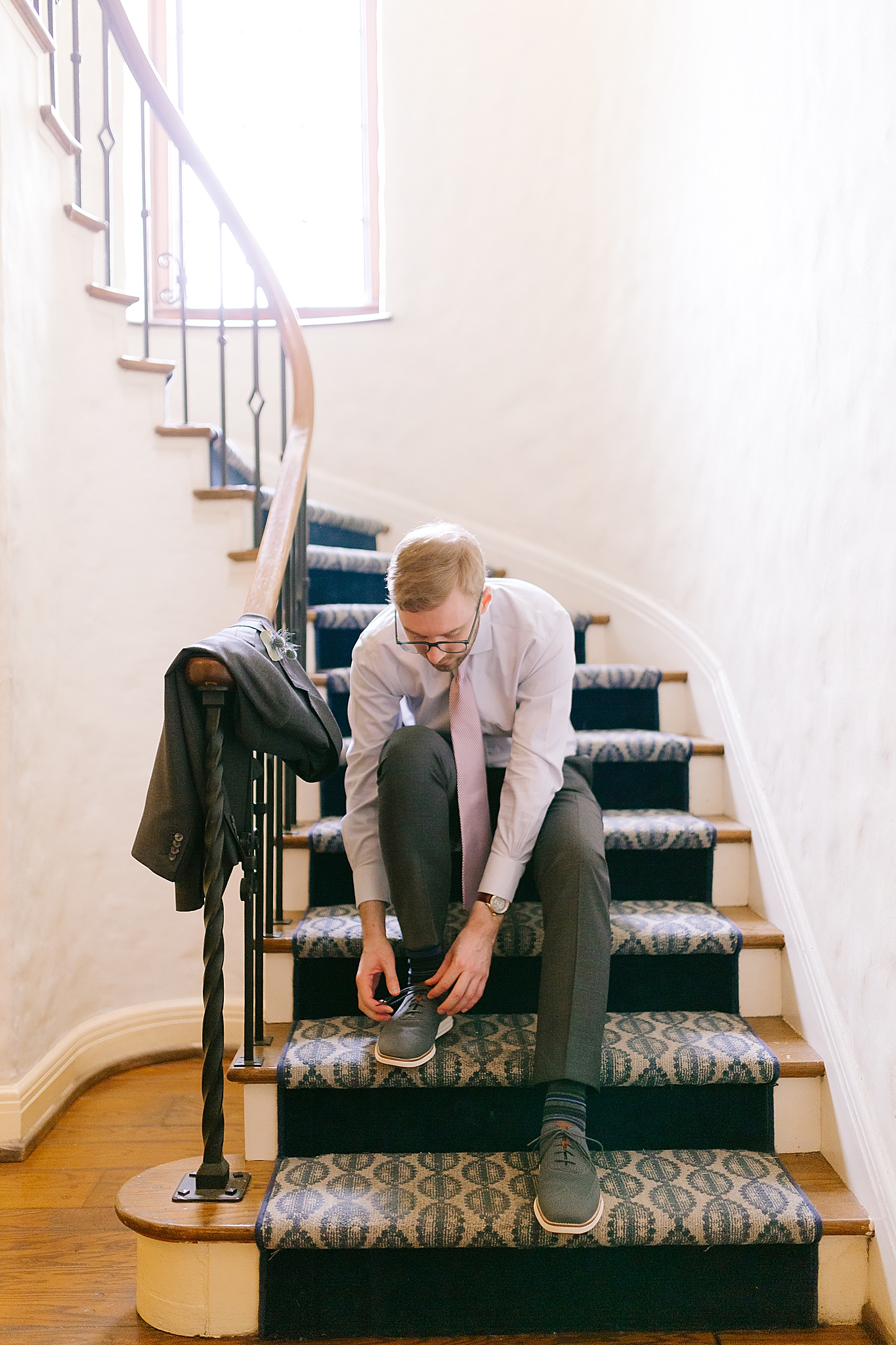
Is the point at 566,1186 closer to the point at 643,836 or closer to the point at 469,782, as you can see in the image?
the point at 469,782

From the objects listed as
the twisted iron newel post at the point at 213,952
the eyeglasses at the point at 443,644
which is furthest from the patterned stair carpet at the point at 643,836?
the eyeglasses at the point at 443,644

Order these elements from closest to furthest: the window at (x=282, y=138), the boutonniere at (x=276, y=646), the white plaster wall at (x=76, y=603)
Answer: the boutonniere at (x=276, y=646) → the white plaster wall at (x=76, y=603) → the window at (x=282, y=138)

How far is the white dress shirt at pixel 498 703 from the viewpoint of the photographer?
5.06 ft

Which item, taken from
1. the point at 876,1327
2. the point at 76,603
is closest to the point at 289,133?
the point at 76,603

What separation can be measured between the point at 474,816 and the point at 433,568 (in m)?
0.45

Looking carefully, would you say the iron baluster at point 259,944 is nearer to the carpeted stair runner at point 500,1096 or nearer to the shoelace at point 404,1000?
the carpeted stair runner at point 500,1096

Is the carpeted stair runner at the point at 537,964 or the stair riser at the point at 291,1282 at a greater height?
the carpeted stair runner at the point at 537,964

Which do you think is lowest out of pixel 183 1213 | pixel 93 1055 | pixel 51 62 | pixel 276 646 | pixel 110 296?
pixel 93 1055

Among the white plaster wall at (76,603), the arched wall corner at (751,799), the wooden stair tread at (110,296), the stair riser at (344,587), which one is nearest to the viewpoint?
the arched wall corner at (751,799)

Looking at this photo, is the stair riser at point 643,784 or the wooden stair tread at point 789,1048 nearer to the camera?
the wooden stair tread at point 789,1048

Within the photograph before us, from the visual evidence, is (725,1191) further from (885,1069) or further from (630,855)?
(630,855)

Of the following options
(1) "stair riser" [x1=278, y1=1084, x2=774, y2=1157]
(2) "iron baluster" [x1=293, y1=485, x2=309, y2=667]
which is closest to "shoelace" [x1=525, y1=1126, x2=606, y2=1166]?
(1) "stair riser" [x1=278, y1=1084, x2=774, y2=1157]

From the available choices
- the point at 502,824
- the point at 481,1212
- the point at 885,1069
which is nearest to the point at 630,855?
the point at 502,824

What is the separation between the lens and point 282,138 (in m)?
3.78
